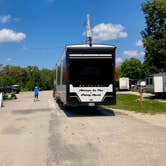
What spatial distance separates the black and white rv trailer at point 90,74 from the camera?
19.3 m

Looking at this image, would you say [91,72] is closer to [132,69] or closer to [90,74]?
[90,74]

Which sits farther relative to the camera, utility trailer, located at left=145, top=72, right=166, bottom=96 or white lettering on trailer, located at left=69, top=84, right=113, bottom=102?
utility trailer, located at left=145, top=72, right=166, bottom=96

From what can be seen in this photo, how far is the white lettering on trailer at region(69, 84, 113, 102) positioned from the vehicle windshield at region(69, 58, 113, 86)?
24 centimetres

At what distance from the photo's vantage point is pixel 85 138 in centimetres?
1152

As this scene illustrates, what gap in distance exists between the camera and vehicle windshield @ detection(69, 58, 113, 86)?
19.5 meters

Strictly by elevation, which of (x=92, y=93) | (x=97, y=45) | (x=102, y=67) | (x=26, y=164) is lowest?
(x=26, y=164)

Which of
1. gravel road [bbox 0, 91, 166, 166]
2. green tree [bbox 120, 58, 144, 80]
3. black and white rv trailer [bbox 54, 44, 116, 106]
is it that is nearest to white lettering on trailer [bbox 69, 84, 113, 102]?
black and white rv trailer [bbox 54, 44, 116, 106]

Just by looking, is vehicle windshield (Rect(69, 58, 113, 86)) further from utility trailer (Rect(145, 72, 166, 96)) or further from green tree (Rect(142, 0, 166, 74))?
green tree (Rect(142, 0, 166, 74))

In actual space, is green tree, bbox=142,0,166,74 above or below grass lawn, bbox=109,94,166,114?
above

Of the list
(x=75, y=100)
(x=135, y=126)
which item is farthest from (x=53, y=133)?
(x=75, y=100)

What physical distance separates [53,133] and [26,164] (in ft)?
16.1

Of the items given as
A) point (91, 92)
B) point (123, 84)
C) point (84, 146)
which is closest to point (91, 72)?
point (91, 92)

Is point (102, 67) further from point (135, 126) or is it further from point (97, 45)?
point (135, 126)

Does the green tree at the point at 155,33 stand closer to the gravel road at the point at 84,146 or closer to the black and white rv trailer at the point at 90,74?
the black and white rv trailer at the point at 90,74
